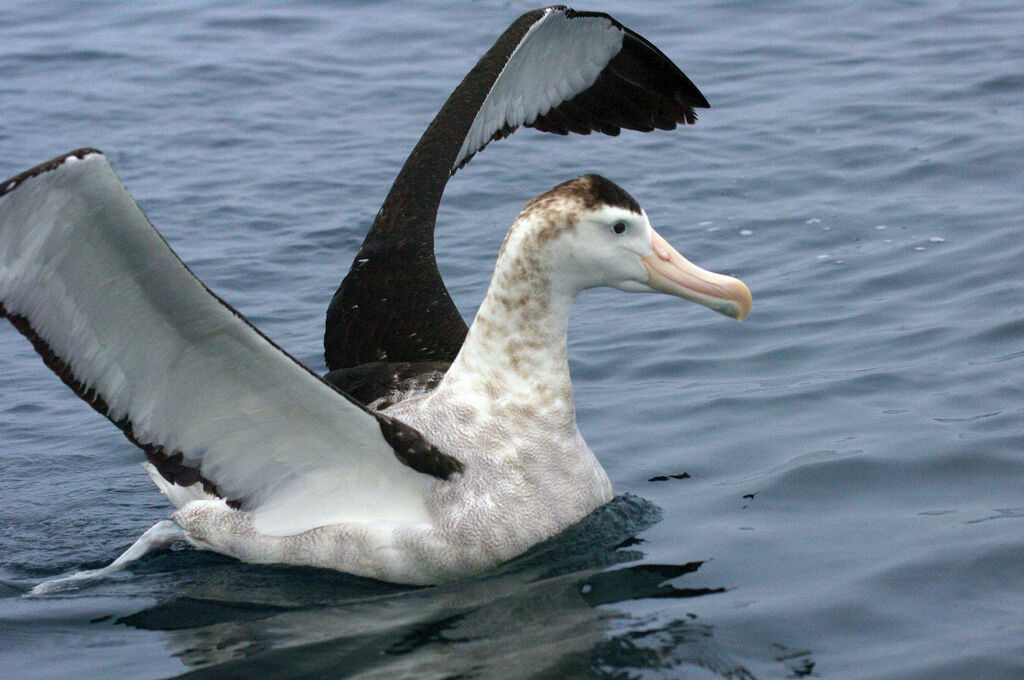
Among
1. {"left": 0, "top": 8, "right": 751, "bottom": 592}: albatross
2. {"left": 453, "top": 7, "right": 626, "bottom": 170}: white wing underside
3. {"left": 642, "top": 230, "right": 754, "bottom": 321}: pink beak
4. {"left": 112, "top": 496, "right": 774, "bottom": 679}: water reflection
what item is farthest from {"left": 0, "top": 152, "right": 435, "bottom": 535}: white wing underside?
{"left": 453, "top": 7, "right": 626, "bottom": 170}: white wing underside

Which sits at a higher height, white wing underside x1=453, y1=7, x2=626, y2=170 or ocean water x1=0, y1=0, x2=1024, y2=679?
white wing underside x1=453, y1=7, x2=626, y2=170

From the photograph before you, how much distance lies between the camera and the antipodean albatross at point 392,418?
515 cm

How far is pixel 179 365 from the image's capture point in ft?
17.2

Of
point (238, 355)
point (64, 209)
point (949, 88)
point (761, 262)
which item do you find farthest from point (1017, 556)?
point (949, 88)

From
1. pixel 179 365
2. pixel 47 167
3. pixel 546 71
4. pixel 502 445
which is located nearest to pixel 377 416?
pixel 502 445

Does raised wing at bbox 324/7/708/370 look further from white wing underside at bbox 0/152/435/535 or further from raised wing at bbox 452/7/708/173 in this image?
white wing underside at bbox 0/152/435/535

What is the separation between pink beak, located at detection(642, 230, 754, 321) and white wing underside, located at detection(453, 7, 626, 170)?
93.7 inches

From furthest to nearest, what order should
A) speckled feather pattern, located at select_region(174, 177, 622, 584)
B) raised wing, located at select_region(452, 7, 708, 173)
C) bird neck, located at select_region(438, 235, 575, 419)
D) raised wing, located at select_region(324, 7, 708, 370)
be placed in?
1. raised wing, located at select_region(452, 7, 708, 173)
2. raised wing, located at select_region(324, 7, 708, 370)
3. bird neck, located at select_region(438, 235, 575, 419)
4. speckled feather pattern, located at select_region(174, 177, 622, 584)

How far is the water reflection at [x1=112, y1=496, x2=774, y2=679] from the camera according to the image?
4824 mm

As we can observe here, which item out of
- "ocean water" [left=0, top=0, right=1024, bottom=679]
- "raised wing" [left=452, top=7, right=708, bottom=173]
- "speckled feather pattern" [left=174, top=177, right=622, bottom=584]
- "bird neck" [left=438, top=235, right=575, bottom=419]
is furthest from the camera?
"raised wing" [left=452, top=7, right=708, bottom=173]

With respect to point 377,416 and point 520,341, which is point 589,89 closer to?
point 520,341

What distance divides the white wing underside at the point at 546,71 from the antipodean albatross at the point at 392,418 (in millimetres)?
2269

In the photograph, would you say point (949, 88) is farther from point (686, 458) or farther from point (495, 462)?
point (495, 462)

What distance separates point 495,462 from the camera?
5586 mm
